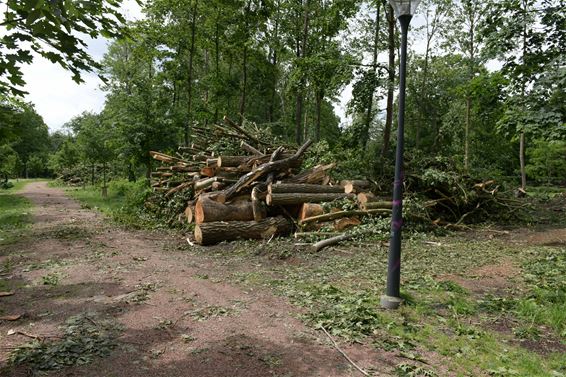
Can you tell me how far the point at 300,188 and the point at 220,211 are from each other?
90.3 inches

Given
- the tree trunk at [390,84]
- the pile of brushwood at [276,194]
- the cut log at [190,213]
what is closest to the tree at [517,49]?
the pile of brushwood at [276,194]

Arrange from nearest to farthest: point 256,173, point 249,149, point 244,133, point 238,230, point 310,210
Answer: point 238,230 → point 310,210 → point 256,173 → point 249,149 → point 244,133

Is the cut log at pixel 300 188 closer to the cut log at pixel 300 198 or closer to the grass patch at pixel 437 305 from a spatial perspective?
the cut log at pixel 300 198

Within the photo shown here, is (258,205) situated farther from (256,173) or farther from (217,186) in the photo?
(217,186)

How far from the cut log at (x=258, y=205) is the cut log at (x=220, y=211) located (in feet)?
0.66

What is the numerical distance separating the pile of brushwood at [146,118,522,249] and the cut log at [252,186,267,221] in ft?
0.09

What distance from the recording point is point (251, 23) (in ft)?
78.7

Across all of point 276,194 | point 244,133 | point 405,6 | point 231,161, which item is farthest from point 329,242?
point 244,133

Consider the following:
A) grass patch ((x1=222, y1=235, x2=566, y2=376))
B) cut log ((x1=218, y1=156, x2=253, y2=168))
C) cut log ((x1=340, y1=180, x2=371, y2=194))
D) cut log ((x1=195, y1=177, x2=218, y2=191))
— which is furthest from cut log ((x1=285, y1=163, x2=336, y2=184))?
grass patch ((x1=222, y1=235, x2=566, y2=376))

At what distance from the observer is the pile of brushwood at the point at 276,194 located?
33.5ft

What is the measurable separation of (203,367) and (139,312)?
1.80m

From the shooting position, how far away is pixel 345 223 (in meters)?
10.2

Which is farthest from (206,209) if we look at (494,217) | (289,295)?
(494,217)

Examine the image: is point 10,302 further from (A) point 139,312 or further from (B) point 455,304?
(B) point 455,304
